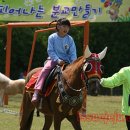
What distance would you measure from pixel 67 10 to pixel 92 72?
34.9 ft

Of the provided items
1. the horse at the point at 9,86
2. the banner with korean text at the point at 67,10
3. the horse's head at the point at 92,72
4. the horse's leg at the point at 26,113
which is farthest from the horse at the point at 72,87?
the horse at the point at 9,86

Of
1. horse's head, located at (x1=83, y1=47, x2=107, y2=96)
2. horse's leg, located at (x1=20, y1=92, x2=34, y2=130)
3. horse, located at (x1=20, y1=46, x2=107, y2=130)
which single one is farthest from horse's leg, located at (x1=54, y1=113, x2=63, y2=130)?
horse's leg, located at (x1=20, y1=92, x2=34, y2=130)

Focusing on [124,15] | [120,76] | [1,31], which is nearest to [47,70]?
[120,76]

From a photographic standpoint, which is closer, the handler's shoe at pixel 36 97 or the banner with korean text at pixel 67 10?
the handler's shoe at pixel 36 97

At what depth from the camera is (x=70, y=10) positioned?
1856cm

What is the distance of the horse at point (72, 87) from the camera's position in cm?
823

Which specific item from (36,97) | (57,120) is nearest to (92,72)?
(57,120)

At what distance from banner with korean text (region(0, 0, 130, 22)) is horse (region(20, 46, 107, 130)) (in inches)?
353

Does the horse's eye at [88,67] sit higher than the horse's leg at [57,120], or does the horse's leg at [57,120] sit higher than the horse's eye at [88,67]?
the horse's eye at [88,67]

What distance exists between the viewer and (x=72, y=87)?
888 cm

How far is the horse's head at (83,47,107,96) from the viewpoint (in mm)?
8148

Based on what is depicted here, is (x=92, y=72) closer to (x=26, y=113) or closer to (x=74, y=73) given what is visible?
(x=74, y=73)

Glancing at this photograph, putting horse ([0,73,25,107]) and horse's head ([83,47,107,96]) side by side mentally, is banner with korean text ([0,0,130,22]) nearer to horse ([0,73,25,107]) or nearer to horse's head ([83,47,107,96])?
horse ([0,73,25,107])

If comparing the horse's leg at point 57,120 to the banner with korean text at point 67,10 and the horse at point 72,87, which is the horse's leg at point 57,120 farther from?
the banner with korean text at point 67,10
